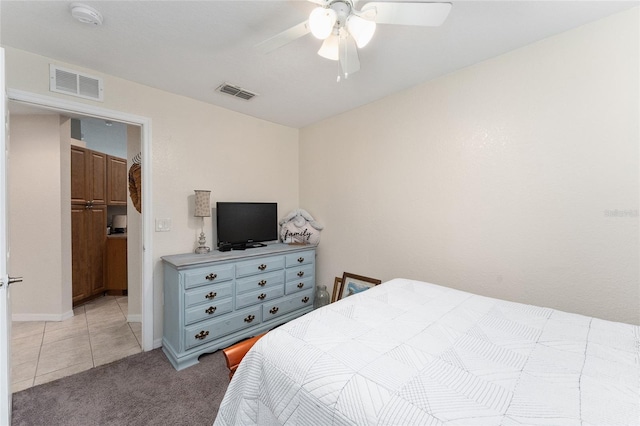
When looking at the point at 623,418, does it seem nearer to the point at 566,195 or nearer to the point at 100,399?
the point at 566,195

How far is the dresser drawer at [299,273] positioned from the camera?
290 centimetres

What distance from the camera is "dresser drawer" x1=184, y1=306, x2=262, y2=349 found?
2.17m

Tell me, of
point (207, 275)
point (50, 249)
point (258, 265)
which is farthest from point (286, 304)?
point (50, 249)

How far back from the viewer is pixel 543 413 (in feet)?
2.30

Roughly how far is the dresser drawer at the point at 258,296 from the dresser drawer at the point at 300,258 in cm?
28

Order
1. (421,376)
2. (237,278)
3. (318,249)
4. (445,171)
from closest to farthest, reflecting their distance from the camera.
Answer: (421,376)
(445,171)
(237,278)
(318,249)

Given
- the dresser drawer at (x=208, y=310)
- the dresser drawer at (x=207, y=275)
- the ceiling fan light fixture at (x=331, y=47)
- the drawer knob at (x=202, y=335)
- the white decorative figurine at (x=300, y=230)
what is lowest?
the drawer knob at (x=202, y=335)

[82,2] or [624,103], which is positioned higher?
Answer: [82,2]

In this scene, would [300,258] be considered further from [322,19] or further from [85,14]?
[85,14]

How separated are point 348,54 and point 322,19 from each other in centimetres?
35

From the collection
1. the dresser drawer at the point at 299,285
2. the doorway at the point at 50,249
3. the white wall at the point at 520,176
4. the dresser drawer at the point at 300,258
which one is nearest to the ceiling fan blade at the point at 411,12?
the white wall at the point at 520,176

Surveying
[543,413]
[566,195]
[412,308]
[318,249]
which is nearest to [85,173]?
[318,249]

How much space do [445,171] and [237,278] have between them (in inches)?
83.6

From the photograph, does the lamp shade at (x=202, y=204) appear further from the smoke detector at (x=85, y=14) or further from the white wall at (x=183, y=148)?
the smoke detector at (x=85, y=14)
